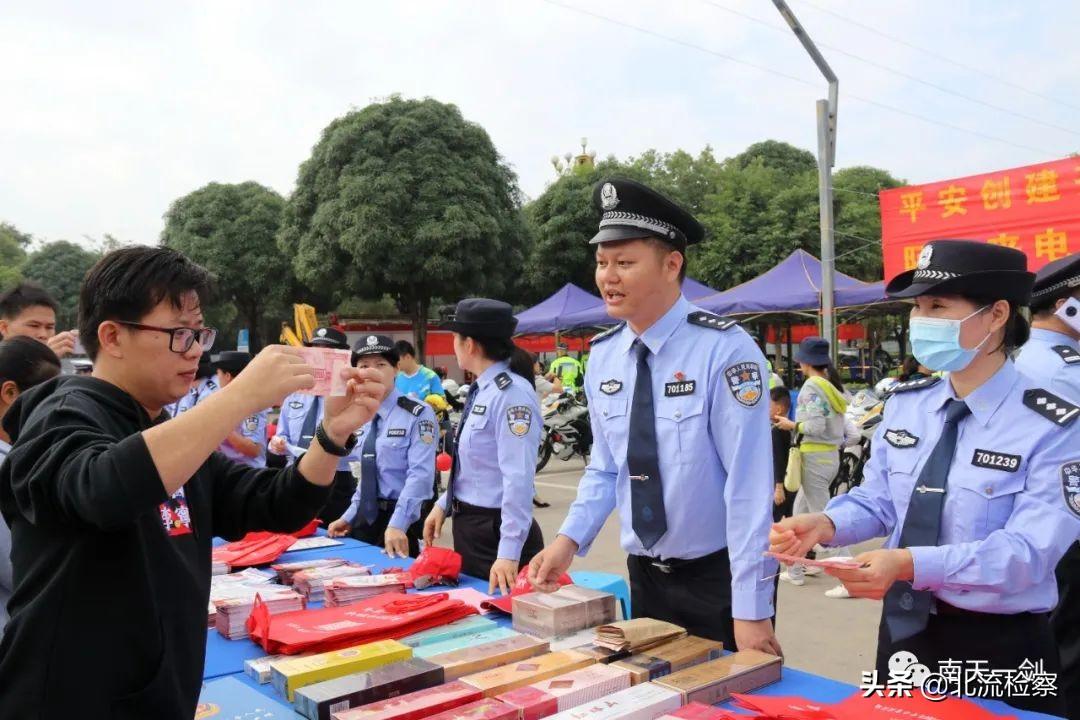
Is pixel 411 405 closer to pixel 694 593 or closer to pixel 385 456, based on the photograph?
pixel 385 456

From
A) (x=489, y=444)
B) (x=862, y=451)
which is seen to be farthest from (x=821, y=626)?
(x=862, y=451)

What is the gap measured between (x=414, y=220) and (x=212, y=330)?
17.5 metres

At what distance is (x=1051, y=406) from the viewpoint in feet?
5.74

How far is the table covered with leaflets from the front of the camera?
1.52m

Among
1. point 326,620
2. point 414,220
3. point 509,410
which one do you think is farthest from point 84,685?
point 414,220

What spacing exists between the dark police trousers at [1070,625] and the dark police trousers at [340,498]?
3.36 m

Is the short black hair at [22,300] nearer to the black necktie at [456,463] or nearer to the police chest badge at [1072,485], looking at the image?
the black necktie at [456,463]

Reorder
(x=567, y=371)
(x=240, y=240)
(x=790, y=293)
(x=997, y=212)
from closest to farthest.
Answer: (x=997, y=212)
(x=790, y=293)
(x=567, y=371)
(x=240, y=240)

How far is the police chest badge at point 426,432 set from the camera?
3.88 meters

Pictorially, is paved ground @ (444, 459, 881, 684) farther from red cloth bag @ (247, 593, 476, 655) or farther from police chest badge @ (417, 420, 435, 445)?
red cloth bag @ (247, 593, 476, 655)

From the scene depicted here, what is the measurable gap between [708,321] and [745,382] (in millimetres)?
246

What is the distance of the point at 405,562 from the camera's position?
306 cm

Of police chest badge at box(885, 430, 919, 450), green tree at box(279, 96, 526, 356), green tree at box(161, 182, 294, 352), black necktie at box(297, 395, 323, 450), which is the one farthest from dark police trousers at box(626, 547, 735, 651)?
green tree at box(161, 182, 294, 352)

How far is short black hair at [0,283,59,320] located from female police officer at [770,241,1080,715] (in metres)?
3.70
